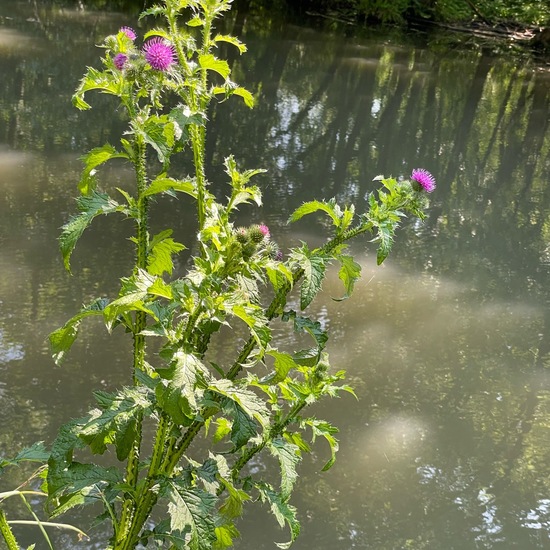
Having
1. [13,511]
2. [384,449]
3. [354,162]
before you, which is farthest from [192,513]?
[354,162]

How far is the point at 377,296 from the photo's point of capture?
4.12 meters

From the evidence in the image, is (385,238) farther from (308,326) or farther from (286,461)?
(286,461)

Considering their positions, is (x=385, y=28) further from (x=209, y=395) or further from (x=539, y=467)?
(x=209, y=395)

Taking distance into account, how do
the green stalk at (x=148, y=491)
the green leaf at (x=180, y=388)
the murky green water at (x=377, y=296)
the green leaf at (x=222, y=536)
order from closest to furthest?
the green leaf at (x=180, y=388), the green stalk at (x=148, y=491), the green leaf at (x=222, y=536), the murky green water at (x=377, y=296)

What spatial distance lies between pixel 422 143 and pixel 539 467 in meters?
4.91

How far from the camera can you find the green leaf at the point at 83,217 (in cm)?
146

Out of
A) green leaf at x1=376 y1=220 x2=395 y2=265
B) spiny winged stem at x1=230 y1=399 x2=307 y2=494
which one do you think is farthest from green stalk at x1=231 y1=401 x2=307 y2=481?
green leaf at x1=376 y1=220 x2=395 y2=265

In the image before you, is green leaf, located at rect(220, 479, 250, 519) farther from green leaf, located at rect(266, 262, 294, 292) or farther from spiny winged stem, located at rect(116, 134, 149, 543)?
green leaf, located at rect(266, 262, 294, 292)

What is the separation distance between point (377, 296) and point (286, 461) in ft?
8.85

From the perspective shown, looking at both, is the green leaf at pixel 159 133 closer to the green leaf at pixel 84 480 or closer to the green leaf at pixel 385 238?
the green leaf at pixel 385 238

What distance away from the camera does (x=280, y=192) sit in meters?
5.39

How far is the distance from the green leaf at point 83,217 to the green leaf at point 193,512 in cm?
48

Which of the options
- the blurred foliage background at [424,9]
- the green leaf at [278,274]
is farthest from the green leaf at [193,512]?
the blurred foliage background at [424,9]

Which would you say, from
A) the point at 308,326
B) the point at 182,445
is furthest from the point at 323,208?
the point at 182,445
